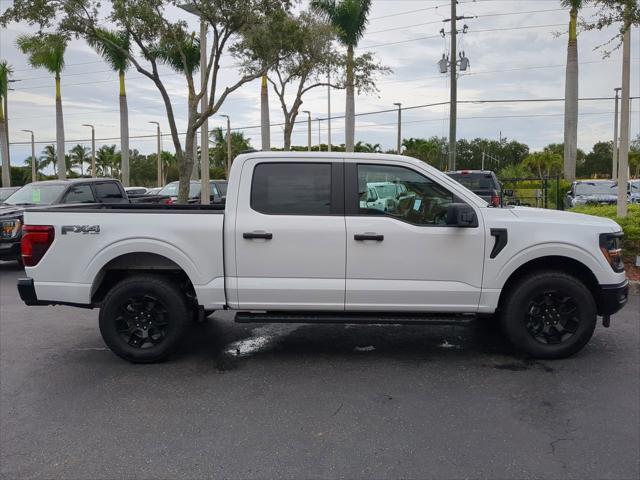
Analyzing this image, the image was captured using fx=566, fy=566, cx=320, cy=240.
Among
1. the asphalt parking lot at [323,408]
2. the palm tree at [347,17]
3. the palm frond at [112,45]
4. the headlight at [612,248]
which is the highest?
the palm tree at [347,17]

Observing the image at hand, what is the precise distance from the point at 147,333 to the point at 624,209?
29.5ft

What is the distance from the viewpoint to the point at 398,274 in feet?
16.5

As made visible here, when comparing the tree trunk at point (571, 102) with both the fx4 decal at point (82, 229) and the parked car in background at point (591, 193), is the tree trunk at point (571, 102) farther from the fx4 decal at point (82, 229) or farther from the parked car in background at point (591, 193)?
the fx4 decal at point (82, 229)

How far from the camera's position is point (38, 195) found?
39.3 feet

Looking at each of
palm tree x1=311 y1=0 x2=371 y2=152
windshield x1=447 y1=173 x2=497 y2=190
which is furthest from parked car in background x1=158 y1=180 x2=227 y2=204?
windshield x1=447 y1=173 x2=497 y2=190

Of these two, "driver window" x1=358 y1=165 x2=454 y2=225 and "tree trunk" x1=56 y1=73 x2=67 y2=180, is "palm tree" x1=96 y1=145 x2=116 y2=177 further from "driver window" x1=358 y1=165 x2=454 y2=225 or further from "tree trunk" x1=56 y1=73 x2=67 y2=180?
"driver window" x1=358 y1=165 x2=454 y2=225

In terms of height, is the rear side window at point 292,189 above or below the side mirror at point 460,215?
above

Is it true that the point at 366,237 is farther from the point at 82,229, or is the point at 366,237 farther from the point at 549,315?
the point at 82,229

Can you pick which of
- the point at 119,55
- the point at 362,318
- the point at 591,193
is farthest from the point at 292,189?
the point at 119,55

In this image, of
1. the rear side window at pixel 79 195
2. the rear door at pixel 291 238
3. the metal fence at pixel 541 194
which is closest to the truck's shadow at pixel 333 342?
the rear door at pixel 291 238

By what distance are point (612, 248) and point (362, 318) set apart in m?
2.38

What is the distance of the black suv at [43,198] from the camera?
10789 mm

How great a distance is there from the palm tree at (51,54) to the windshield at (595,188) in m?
18.1

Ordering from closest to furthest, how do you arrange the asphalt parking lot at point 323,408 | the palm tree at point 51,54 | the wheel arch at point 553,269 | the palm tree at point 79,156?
the asphalt parking lot at point 323,408 < the wheel arch at point 553,269 < the palm tree at point 51,54 < the palm tree at point 79,156
